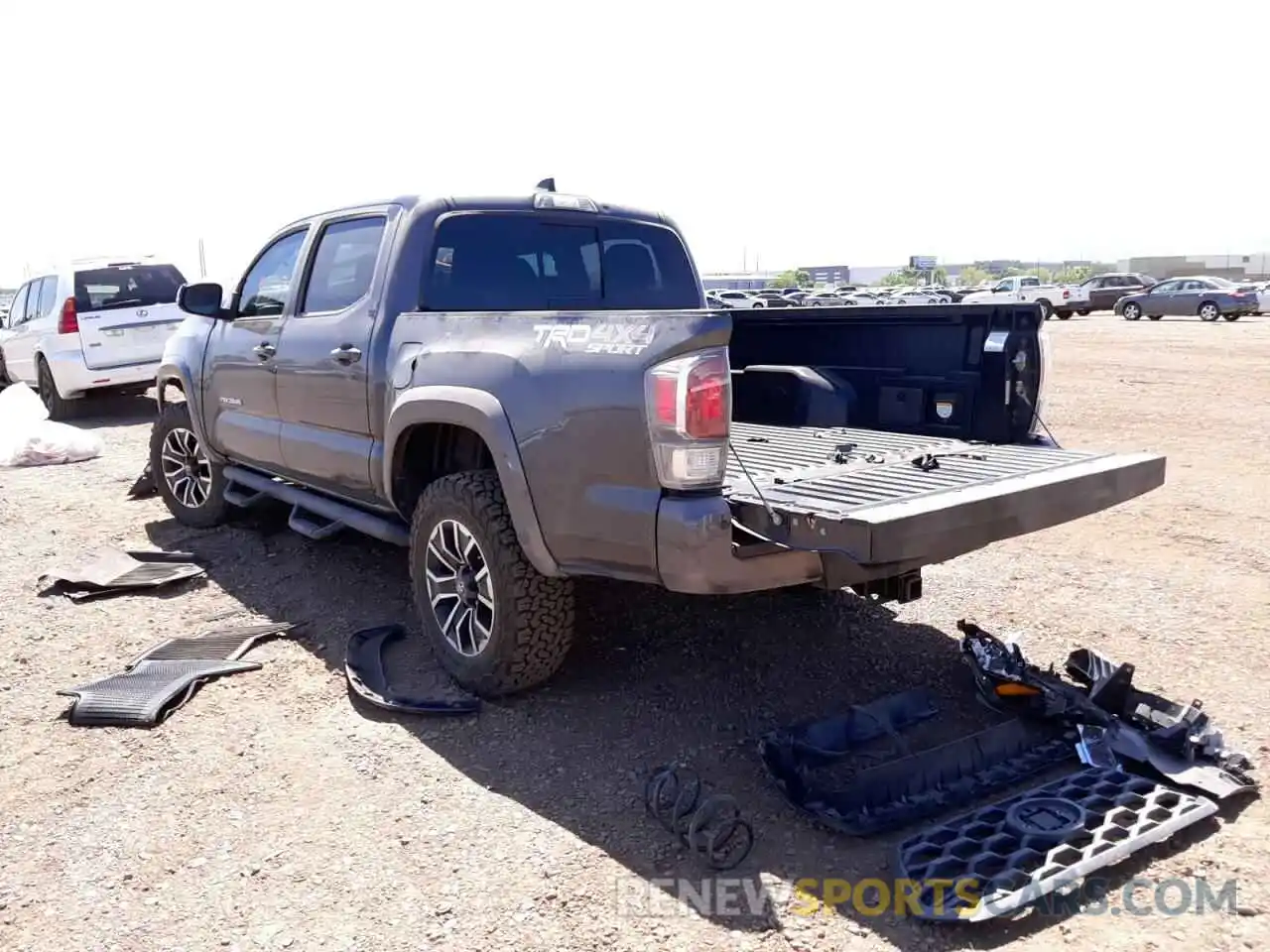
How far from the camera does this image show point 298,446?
5207mm

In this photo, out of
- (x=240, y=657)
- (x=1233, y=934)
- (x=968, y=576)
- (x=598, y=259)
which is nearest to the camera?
(x=1233, y=934)

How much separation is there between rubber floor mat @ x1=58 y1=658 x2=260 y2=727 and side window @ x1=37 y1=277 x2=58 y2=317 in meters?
9.68

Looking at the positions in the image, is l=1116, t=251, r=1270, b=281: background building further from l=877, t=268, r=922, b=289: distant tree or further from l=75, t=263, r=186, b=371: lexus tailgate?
l=75, t=263, r=186, b=371: lexus tailgate

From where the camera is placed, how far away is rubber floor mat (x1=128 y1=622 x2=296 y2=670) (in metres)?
4.65

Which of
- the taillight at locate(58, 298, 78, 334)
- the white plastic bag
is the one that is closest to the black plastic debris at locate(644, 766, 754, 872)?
the white plastic bag

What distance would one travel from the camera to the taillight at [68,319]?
11.9 meters

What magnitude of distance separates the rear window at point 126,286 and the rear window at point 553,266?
351 inches

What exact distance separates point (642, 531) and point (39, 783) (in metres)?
2.33

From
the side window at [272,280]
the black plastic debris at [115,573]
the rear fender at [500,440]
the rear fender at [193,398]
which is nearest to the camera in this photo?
the rear fender at [500,440]

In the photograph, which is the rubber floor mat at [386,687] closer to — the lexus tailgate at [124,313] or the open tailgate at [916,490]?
the open tailgate at [916,490]

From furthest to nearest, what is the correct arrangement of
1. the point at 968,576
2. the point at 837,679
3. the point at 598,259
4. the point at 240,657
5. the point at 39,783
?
the point at 968,576 → the point at 598,259 → the point at 240,657 → the point at 837,679 → the point at 39,783

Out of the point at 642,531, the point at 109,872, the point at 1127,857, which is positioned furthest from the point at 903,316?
the point at 109,872

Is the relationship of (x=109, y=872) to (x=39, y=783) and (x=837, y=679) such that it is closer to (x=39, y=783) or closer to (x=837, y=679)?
(x=39, y=783)

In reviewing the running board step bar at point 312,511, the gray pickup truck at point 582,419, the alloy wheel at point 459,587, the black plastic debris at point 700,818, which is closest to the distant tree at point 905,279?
the running board step bar at point 312,511
